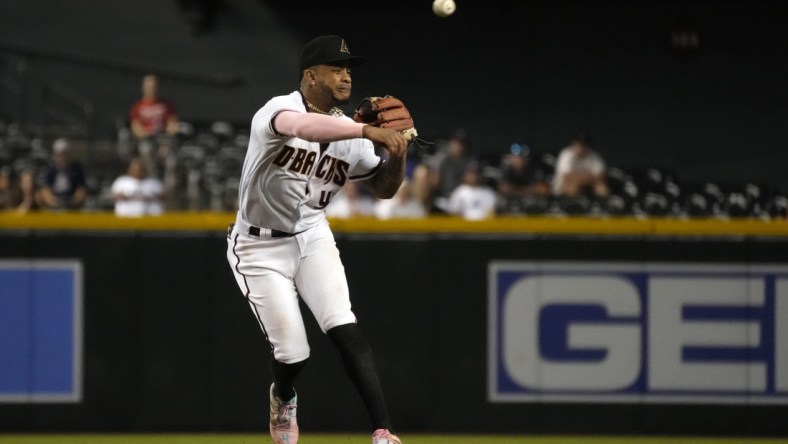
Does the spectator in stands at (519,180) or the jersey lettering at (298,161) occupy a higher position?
the spectator in stands at (519,180)

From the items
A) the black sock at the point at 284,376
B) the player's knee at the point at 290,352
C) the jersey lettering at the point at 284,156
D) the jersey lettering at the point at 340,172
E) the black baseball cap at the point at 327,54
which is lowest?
the black sock at the point at 284,376

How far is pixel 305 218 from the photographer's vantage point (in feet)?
21.2

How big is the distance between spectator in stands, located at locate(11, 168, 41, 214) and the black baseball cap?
5820 mm

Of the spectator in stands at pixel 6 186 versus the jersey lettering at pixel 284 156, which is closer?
the jersey lettering at pixel 284 156

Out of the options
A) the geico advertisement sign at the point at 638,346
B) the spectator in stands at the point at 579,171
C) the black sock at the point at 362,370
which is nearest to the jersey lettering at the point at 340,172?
the black sock at the point at 362,370

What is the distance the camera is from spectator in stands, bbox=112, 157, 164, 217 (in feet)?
37.8

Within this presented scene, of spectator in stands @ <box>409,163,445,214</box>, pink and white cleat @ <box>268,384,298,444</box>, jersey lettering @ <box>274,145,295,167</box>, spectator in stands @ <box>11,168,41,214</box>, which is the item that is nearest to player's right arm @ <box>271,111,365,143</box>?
jersey lettering @ <box>274,145,295,167</box>

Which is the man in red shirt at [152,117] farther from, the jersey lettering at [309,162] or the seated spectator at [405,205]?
the jersey lettering at [309,162]

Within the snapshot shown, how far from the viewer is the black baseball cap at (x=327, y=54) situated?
6070 mm

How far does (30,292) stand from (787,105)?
9680 mm

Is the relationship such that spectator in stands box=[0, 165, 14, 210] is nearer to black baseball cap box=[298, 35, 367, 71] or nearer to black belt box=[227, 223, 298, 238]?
black belt box=[227, 223, 298, 238]

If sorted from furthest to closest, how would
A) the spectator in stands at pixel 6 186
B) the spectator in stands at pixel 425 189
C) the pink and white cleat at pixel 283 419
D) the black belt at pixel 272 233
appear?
the spectator in stands at pixel 6 186 < the spectator in stands at pixel 425 189 < the pink and white cleat at pixel 283 419 < the black belt at pixel 272 233

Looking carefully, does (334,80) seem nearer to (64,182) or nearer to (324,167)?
(324,167)

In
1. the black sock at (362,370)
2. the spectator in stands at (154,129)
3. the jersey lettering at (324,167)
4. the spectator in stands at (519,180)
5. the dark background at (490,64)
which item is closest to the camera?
the black sock at (362,370)
